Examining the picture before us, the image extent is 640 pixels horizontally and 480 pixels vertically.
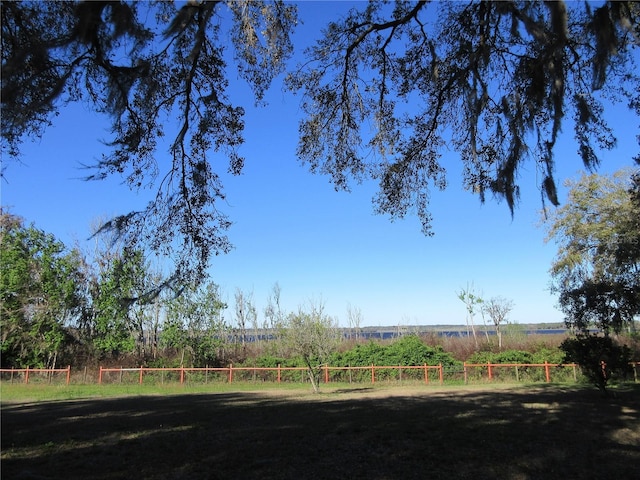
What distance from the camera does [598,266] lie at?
24.0 metres

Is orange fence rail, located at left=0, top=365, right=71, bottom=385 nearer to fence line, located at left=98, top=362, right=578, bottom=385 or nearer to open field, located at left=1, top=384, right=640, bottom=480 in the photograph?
fence line, located at left=98, top=362, right=578, bottom=385

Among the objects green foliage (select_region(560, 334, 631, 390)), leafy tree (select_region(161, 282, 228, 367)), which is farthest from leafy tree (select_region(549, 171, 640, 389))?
leafy tree (select_region(161, 282, 228, 367))

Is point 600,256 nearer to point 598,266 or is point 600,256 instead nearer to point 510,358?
point 598,266

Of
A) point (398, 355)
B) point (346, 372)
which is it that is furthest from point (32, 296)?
point (398, 355)

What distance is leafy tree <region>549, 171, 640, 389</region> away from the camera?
14.0 meters

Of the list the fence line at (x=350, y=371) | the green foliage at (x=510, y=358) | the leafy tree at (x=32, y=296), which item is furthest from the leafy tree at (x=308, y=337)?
the leafy tree at (x=32, y=296)

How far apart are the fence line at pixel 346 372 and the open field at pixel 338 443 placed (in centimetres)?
1256

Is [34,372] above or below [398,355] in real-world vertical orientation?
below

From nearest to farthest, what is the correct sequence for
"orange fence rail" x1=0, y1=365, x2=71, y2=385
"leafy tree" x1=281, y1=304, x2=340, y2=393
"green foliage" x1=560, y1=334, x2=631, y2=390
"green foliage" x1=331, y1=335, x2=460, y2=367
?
"green foliage" x1=560, y1=334, x2=631, y2=390 < "leafy tree" x1=281, y1=304, x2=340, y2=393 < "orange fence rail" x1=0, y1=365, x2=71, y2=385 < "green foliage" x1=331, y1=335, x2=460, y2=367

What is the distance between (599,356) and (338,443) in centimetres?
961

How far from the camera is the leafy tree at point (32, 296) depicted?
30.3 meters

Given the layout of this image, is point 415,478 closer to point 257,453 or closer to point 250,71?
point 257,453

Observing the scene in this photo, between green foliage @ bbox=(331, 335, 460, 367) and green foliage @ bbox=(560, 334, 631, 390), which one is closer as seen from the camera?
green foliage @ bbox=(560, 334, 631, 390)

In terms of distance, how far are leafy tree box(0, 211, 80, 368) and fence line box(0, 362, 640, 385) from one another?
368 cm
